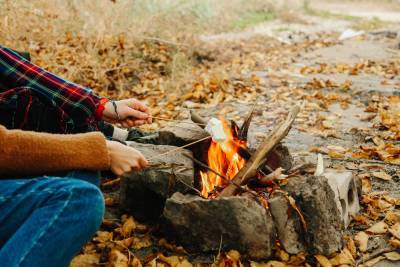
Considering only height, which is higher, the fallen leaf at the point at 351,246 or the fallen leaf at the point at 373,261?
the fallen leaf at the point at 351,246

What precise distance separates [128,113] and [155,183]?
17.2 inches

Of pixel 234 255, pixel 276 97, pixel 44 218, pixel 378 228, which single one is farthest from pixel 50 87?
pixel 276 97

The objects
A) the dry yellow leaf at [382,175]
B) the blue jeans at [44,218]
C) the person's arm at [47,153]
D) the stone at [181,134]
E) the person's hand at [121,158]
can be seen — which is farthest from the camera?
the dry yellow leaf at [382,175]

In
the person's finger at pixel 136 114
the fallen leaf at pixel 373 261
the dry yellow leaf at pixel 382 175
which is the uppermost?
the person's finger at pixel 136 114

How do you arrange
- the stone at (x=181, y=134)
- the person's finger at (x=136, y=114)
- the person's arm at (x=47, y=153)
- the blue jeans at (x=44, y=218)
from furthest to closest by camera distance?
the stone at (x=181, y=134) < the person's finger at (x=136, y=114) < the person's arm at (x=47, y=153) < the blue jeans at (x=44, y=218)

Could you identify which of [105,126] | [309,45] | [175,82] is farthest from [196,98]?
[309,45]

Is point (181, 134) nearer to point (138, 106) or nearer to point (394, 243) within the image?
point (138, 106)

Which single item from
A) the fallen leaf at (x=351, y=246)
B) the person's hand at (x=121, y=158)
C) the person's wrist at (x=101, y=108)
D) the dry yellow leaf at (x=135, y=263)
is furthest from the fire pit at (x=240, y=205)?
the person's hand at (x=121, y=158)

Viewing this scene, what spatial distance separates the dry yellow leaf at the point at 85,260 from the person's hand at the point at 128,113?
0.77 m

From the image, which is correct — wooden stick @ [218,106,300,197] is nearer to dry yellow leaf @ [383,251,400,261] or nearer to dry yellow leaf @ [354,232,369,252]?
dry yellow leaf @ [354,232,369,252]

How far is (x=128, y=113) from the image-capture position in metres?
2.30

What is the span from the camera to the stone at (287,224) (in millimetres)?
2021

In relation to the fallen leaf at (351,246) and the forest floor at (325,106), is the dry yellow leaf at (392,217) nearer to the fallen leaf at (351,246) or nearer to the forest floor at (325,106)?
the forest floor at (325,106)

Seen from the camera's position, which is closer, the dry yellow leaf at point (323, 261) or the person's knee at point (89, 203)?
the person's knee at point (89, 203)
